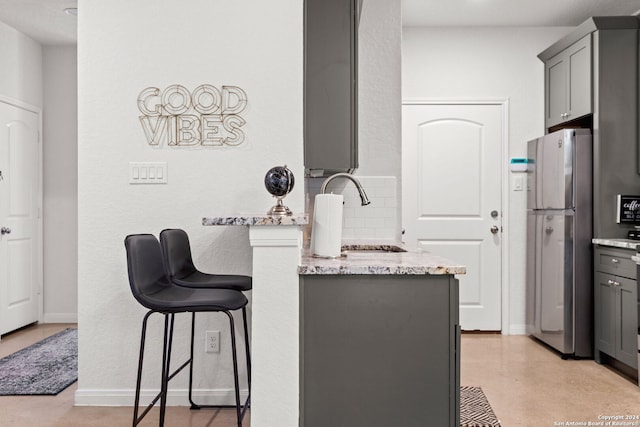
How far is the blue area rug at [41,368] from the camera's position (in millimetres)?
2955

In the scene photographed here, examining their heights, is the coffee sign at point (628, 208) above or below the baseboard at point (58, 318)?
above

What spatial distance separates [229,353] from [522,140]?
3.27m

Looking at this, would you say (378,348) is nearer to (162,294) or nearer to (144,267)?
(162,294)

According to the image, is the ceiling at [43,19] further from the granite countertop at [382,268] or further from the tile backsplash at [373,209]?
the granite countertop at [382,268]

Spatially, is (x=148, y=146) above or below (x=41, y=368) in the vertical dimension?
above

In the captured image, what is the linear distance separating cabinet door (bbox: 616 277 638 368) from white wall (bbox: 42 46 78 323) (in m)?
4.58

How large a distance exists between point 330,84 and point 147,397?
1902mm

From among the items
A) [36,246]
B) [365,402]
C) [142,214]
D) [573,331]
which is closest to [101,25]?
[142,214]

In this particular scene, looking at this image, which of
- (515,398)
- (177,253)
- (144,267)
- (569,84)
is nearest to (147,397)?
(177,253)

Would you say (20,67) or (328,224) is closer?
(328,224)

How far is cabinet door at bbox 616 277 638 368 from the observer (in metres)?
3.21

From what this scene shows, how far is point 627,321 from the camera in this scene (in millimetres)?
3311

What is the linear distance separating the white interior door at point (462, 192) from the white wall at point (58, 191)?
10.4ft

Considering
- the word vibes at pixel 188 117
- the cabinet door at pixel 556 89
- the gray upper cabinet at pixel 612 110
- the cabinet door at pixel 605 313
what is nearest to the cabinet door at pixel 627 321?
the cabinet door at pixel 605 313
